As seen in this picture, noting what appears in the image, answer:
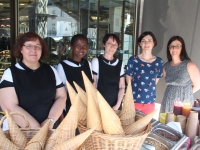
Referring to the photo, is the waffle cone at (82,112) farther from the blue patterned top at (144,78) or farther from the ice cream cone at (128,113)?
the blue patterned top at (144,78)

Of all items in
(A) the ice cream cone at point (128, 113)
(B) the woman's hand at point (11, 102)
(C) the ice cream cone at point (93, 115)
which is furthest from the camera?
(B) the woman's hand at point (11, 102)

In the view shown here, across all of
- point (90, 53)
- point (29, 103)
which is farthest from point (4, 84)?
point (90, 53)

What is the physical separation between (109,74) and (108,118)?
5.39 ft

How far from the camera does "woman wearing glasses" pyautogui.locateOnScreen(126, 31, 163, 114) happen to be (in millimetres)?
2516

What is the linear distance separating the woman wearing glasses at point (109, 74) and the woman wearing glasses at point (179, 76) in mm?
634

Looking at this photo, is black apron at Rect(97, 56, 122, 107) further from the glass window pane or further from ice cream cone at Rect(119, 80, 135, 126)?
the glass window pane

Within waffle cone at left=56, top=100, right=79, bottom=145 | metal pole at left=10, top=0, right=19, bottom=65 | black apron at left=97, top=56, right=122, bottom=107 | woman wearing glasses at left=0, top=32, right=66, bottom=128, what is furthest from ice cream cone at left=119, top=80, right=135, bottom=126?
metal pole at left=10, top=0, right=19, bottom=65

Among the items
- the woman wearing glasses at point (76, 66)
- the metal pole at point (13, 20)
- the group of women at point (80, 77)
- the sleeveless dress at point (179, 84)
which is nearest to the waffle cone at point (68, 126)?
the group of women at point (80, 77)

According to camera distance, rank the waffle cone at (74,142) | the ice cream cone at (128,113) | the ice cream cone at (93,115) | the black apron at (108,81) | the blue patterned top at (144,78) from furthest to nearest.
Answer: the blue patterned top at (144,78)
the black apron at (108,81)
the ice cream cone at (128,113)
the ice cream cone at (93,115)
the waffle cone at (74,142)

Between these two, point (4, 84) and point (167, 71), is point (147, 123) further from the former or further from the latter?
point (167, 71)

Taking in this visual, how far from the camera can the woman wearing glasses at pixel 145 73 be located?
2516 mm

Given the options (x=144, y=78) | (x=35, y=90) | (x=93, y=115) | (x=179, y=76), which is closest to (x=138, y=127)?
(x=93, y=115)

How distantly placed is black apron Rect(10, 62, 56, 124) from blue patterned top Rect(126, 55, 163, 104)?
1.11 m

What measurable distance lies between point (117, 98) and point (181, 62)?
898mm
